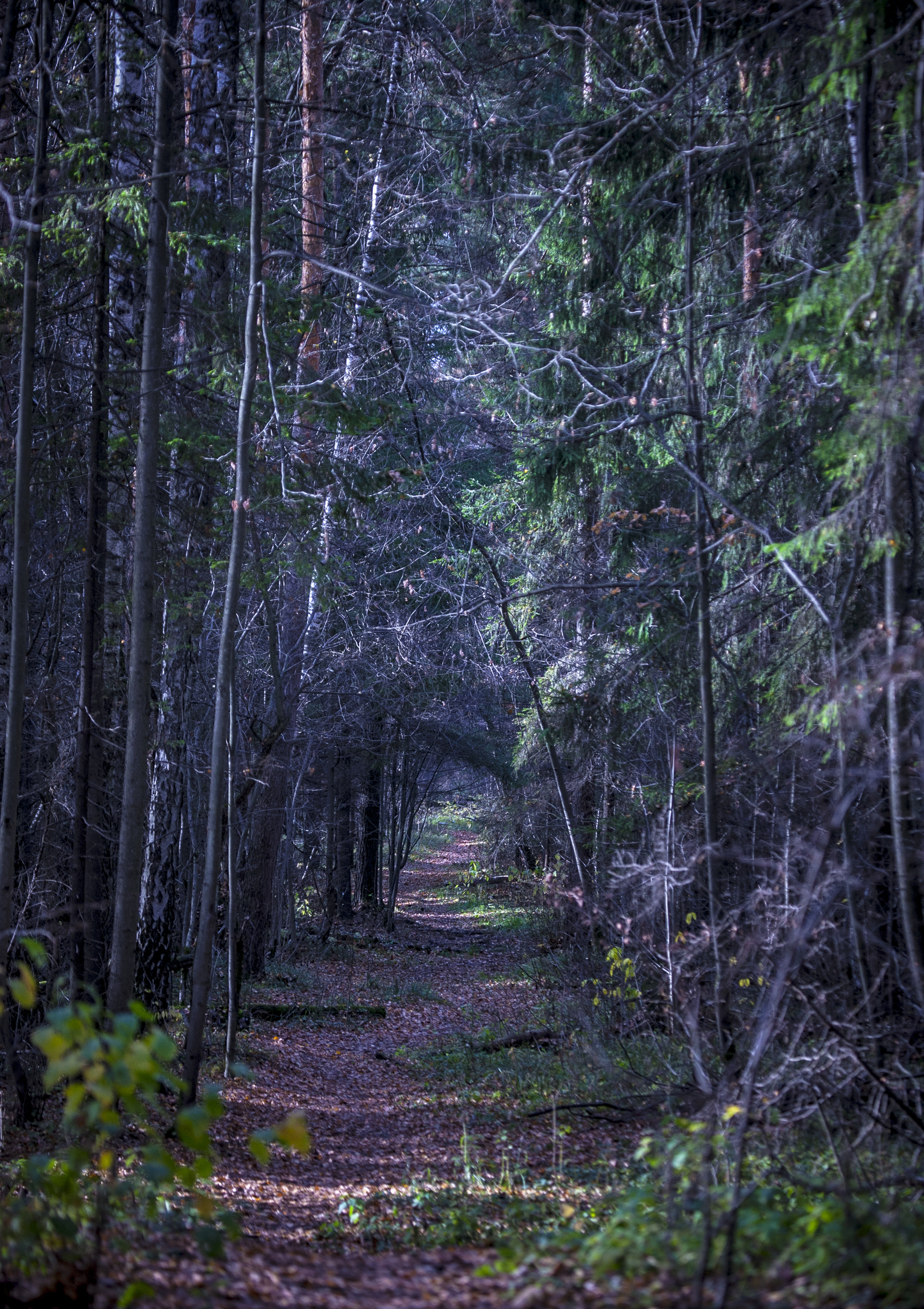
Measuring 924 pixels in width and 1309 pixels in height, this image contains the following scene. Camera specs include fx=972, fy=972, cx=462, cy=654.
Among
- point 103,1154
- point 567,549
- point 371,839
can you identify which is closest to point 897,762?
point 103,1154

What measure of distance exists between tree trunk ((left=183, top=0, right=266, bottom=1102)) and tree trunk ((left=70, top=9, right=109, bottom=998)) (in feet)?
3.66

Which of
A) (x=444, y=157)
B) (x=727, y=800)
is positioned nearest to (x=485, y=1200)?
(x=727, y=800)

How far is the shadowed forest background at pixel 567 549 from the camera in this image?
16.0 feet

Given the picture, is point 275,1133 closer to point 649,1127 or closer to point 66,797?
point 649,1127

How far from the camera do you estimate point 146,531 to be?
22.3ft

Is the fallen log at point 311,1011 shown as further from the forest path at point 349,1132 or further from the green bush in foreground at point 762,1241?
the green bush in foreground at point 762,1241

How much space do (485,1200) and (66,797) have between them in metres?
5.57

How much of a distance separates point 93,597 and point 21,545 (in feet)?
4.72

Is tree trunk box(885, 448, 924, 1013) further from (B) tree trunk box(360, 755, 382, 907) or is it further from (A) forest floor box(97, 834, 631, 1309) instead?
(B) tree trunk box(360, 755, 382, 907)

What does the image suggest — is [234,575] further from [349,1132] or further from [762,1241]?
[762,1241]

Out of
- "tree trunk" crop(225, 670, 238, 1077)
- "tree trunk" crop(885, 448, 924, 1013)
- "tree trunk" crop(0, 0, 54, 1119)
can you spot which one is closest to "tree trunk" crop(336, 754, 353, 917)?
"tree trunk" crop(225, 670, 238, 1077)

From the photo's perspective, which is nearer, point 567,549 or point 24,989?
point 24,989

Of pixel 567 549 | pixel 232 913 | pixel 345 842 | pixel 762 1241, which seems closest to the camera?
pixel 762 1241

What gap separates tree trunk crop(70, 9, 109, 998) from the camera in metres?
7.54
